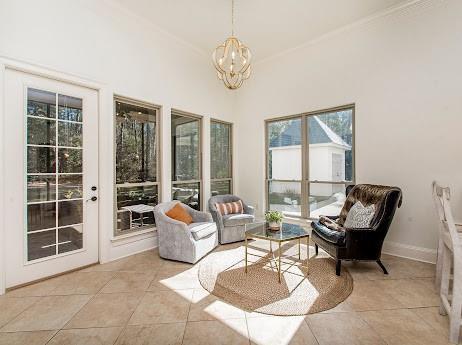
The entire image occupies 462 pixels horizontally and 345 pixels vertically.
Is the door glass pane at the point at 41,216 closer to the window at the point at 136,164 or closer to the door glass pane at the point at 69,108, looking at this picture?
the window at the point at 136,164

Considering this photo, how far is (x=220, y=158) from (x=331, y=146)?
89.6 inches

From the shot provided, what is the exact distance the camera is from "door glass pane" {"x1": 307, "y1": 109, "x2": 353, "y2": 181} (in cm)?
407

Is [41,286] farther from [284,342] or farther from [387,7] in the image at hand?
[387,7]

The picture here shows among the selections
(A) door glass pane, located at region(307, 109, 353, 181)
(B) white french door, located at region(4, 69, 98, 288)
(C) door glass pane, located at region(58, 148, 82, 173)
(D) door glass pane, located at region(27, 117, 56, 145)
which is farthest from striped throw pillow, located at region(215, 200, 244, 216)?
(D) door glass pane, located at region(27, 117, 56, 145)

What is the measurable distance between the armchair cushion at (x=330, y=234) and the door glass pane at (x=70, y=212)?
3.15m

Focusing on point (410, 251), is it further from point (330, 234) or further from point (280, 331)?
point (280, 331)

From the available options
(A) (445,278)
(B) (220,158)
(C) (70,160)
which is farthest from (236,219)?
(A) (445,278)

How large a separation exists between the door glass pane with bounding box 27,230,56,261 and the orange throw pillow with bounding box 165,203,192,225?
4.57 ft


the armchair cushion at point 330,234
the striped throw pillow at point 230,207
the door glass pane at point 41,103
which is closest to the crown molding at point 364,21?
the striped throw pillow at point 230,207

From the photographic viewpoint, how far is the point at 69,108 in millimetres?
3018

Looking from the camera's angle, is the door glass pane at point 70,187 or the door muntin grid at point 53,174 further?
the door glass pane at point 70,187

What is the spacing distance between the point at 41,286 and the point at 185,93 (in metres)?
3.49

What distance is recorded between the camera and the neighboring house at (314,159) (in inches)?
166

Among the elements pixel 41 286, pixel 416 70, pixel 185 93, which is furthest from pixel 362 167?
pixel 41 286
